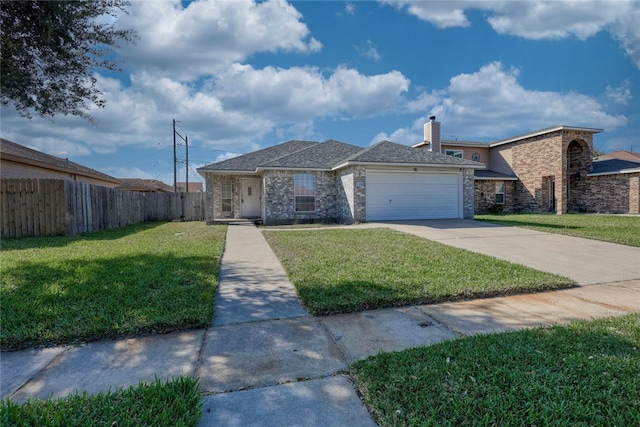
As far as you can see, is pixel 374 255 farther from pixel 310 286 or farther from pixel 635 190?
pixel 635 190

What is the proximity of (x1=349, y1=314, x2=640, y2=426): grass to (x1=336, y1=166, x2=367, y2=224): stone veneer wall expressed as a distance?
1098 cm

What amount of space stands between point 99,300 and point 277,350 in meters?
2.54

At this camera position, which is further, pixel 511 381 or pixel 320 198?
pixel 320 198

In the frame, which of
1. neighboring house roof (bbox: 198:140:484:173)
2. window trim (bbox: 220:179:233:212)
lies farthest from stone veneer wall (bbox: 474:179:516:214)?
window trim (bbox: 220:179:233:212)

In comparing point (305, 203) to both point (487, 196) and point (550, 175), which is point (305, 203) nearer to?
point (487, 196)

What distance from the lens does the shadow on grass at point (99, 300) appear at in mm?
3131

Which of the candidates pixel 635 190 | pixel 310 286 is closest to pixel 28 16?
pixel 310 286

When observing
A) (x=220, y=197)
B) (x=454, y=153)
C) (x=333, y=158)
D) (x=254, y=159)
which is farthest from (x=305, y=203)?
(x=454, y=153)

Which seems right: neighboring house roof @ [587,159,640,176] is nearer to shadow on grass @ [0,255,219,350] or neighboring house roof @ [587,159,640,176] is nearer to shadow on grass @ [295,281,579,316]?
shadow on grass @ [295,281,579,316]

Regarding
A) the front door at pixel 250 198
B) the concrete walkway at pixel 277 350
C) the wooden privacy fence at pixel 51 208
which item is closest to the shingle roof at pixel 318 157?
the front door at pixel 250 198

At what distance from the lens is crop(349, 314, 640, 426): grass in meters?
1.89

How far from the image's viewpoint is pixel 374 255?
677cm

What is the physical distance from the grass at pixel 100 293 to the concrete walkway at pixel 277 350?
0.19 m

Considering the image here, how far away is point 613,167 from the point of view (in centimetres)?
2027
